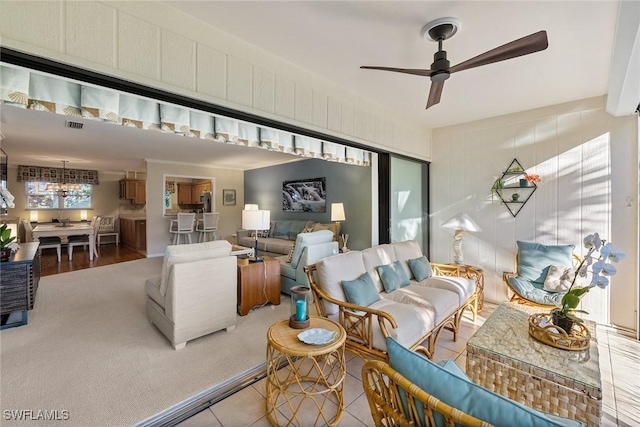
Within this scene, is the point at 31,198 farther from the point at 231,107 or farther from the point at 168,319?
the point at 231,107

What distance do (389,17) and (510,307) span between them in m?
2.78

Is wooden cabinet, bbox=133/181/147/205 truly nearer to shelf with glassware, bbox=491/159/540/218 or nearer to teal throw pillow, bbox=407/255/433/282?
teal throw pillow, bbox=407/255/433/282

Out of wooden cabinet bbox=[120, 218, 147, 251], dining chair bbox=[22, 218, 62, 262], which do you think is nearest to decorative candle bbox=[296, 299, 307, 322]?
dining chair bbox=[22, 218, 62, 262]

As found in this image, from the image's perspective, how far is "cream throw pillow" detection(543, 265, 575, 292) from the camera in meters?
3.08

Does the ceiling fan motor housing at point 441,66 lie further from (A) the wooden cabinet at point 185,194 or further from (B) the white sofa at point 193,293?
(A) the wooden cabinet at point 185,194

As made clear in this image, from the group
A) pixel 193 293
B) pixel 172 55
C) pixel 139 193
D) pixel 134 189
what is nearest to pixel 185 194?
pixel 139 193

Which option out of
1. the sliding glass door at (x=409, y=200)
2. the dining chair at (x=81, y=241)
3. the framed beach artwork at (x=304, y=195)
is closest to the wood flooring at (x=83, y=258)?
the dining chair at (x=81, y=241)

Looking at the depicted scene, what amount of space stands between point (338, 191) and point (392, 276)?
3141mm

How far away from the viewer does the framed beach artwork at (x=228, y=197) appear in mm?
8422

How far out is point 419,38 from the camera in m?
2.12

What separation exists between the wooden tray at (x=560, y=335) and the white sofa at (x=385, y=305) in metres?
0.69

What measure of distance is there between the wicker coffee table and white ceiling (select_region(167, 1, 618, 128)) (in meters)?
2.32

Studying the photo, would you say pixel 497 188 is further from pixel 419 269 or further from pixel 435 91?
pixel 435 91

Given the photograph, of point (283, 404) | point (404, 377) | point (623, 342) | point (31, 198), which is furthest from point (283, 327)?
point (31, 198)
